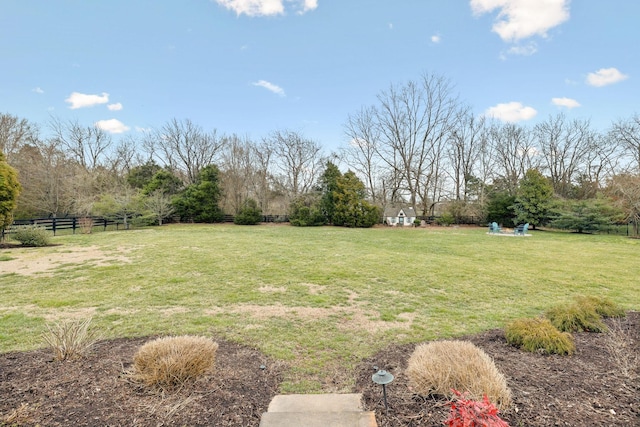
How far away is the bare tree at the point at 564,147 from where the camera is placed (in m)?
26.4

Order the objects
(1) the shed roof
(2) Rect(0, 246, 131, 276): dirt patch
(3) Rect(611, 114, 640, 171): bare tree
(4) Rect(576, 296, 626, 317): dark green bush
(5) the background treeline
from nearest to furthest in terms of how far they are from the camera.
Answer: (4) Rect(576, 296, 626, 317): dark green bush → (2) Rect(0, 246, 131, 276): dirt patch → (3) Rect(611, 114, 640, 171): bare tree → (5) the background treeline → (1) the shed roof

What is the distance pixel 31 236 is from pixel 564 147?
38.3m

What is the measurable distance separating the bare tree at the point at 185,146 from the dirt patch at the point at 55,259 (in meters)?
20.3

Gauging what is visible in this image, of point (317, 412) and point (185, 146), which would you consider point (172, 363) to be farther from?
point (185, 146)

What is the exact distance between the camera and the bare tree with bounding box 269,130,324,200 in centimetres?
2898

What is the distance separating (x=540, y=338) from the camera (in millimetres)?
3020

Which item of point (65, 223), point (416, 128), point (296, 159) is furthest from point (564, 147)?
point (65, 223)

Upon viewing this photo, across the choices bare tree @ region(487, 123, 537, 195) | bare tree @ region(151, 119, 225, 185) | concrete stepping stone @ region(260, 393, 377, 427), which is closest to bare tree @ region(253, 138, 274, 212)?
bare tree @ region(151, 119, 225, 185)

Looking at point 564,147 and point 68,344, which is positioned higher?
point 564,147

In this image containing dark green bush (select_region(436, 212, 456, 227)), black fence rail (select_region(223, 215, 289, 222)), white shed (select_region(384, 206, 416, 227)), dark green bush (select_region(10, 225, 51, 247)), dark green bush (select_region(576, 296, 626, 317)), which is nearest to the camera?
dark green bush (select_region(576, 296, 626, 317))

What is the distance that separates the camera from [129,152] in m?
29.0

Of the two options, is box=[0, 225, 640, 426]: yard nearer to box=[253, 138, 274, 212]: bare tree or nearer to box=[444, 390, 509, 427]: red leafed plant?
box=[444, 390, 509, 427]: red leafed plant

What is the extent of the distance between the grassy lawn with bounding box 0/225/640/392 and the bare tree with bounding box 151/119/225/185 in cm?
2043

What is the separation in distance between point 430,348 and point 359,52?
16043 mm
